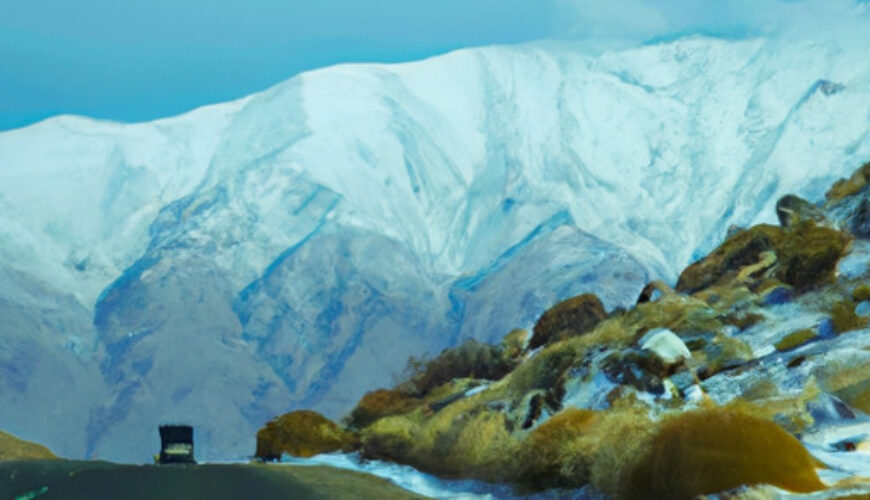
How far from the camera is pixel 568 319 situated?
2228 inches

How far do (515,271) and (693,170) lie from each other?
2271 centimetres

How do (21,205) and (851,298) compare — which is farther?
(21,205)

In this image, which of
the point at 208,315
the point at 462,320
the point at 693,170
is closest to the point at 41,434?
the point at 208,315

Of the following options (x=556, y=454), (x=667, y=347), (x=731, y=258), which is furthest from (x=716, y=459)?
(x=731, y=258)

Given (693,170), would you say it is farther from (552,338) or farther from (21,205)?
(552,338)

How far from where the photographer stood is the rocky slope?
24547mm

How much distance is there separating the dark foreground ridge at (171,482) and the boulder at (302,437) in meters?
17.8

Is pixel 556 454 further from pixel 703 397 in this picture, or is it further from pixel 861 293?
pixel 861 293

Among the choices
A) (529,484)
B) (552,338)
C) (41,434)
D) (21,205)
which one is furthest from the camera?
(21,205)

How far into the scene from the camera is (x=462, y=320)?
12250 cm

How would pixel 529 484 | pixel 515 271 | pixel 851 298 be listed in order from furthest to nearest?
pixel 515 271 < pixel 851 298 < pixel 529 484

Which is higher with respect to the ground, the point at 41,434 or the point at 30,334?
the point at 30,334

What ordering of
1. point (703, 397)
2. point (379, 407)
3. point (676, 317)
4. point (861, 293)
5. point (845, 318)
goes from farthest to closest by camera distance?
point (379, 407) < point (676, 317) < point (861, 293) < point (845, 318) < point (703, 397)

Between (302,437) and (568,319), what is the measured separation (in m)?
13.4
